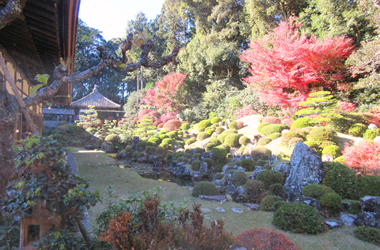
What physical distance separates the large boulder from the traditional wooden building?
5460mm

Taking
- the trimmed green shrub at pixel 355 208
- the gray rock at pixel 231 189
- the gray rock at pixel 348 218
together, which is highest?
the trimmed green shrub at pixel 355 208

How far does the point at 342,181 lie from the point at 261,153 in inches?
156

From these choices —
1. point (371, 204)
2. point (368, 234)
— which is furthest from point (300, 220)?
point (371, 204)

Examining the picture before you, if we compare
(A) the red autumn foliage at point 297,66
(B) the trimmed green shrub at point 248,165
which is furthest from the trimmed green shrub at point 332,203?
(A) the red autumn foliage at point 297,66

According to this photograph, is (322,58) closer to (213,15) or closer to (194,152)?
(194,152)

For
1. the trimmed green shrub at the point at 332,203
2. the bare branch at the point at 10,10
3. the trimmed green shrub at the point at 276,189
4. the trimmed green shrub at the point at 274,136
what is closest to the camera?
the bare branch at the point at 10,10

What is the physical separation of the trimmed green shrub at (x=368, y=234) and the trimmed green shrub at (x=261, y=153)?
543 cm

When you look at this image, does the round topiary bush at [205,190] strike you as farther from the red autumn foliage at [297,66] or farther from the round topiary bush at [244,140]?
the red autumn foliage at [297,66]

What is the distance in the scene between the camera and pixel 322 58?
36.1 feet

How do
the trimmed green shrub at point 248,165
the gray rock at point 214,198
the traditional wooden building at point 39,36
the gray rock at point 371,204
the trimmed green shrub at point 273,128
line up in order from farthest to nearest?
the trimmed green shrub at point 273,128 < the trimmed green shrub at point 248,165 < the gray rock at point 214,198 < the gray rock at point 371,204 < the traditional wooden building at point 39,36

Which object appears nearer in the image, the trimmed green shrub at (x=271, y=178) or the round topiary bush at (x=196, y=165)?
the trimmed green shrub at (x=271, y=178)

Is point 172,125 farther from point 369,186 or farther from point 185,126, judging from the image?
point 369,186

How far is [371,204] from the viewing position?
4.05 metres

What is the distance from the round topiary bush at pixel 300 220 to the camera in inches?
141
